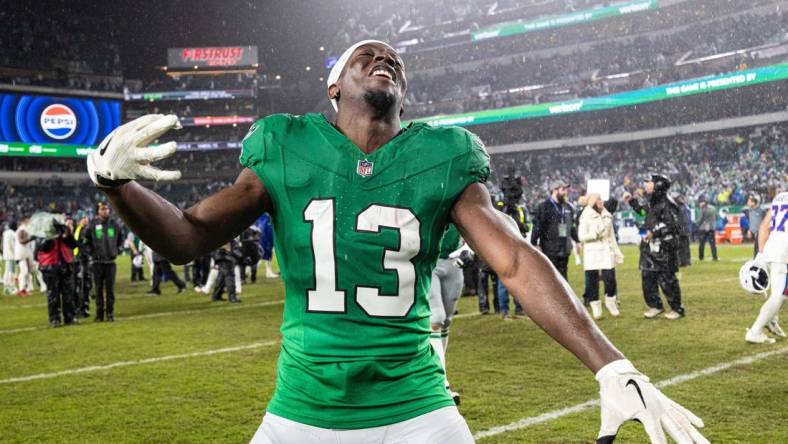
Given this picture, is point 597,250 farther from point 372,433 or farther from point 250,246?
point 372,433

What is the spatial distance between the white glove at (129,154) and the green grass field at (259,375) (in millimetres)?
3584

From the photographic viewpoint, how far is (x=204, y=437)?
5172mm

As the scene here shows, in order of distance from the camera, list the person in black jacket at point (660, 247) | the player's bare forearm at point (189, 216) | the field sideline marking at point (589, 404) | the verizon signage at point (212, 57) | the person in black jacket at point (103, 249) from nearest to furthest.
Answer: the player's bare forearm at point (189, 216) < the field sideline marking at point (589, 404) < the person in black jacket at point (660, 247) < the person in black jacket at point (103, 249) < the verizon signage at point (212, 57)

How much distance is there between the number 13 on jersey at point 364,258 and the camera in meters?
2.14

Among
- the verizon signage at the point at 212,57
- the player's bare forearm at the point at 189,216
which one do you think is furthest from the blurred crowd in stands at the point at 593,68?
the player's bare forearm at the point at 189,216

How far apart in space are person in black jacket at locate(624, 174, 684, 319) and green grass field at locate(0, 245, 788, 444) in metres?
0.38

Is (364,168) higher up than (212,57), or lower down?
lower down

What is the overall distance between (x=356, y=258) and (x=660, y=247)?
8691 millimetres

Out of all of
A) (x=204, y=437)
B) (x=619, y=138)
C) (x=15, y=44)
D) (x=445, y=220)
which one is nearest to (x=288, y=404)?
(x=445, y=220)

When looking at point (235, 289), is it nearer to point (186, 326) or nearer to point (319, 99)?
point (186, 326)

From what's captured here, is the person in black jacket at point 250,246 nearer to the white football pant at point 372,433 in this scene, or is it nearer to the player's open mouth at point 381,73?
the player's open mouth at point 381,73

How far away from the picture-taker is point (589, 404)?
18.9ft

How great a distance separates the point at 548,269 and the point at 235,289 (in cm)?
1262

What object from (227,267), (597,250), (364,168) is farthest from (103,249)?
(364,168)
